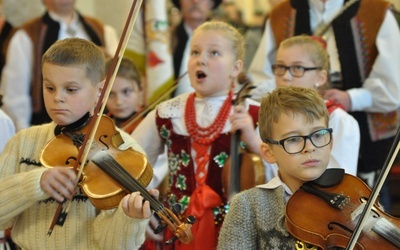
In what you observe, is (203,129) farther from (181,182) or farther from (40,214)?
(40,214)

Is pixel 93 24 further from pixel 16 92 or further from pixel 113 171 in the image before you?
Answer: pixel 113 171

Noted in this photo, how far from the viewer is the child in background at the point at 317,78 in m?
3.15

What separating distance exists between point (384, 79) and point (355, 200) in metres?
1.57

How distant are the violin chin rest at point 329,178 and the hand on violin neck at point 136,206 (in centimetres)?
44

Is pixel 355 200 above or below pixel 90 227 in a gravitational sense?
above

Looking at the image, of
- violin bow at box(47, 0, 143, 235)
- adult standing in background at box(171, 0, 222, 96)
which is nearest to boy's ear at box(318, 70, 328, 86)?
violin bow at box(47, 0, 143, 235)

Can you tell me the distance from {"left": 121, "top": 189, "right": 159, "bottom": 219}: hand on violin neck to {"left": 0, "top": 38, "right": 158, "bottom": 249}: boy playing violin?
8 centimetres

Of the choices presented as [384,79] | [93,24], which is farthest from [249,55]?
[384,79]

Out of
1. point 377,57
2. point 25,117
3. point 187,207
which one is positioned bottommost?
point 25,117

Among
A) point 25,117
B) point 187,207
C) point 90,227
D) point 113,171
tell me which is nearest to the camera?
point 113,171

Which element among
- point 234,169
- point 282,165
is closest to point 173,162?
point 234,169

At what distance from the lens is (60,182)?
2490 millimetres

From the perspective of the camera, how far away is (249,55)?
4770mm

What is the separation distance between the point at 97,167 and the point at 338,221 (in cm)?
69
